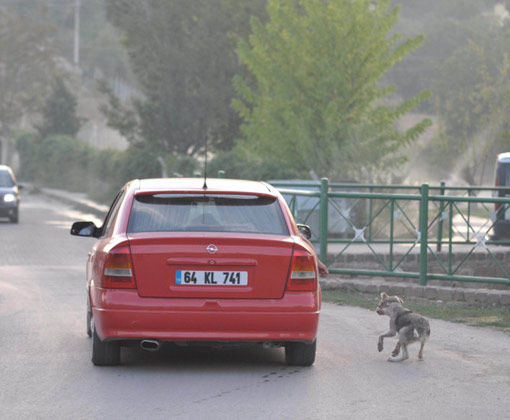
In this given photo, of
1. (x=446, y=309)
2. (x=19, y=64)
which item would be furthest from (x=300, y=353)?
(x=19, y=64)

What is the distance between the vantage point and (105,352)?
26.9ft

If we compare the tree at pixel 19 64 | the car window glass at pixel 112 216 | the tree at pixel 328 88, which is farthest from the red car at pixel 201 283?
the tree at pixel 19 64

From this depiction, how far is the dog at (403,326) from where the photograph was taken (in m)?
8.59

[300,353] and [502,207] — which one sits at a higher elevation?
[502,207]

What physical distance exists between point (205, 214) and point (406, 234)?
1398 cm

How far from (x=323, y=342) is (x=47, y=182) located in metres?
48.2

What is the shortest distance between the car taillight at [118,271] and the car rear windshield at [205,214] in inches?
11.4

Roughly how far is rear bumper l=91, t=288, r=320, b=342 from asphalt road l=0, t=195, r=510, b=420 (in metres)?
0.33

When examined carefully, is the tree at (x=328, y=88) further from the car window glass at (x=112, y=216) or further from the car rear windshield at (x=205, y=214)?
the car rear windshield at (x=205, y=214)

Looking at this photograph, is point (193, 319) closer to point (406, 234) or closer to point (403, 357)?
point (403, 357)

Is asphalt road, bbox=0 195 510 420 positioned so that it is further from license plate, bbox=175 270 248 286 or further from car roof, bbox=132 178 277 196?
car roof, bbox=132 178 277 196

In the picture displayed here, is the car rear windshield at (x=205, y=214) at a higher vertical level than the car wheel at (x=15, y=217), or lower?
higher

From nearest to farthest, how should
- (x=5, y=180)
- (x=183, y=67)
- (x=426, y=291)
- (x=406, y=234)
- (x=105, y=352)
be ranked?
(x=105, y=352), (x=426, y=291), (x=406, y=234), (x=5, y=180), (x=183, y=67)

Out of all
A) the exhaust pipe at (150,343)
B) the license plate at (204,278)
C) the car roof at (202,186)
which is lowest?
the exhaust pipe at (150,343)
